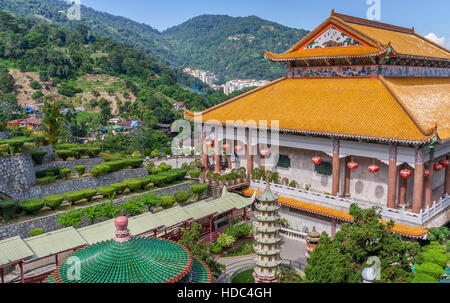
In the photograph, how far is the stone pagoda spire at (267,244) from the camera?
12.6 m

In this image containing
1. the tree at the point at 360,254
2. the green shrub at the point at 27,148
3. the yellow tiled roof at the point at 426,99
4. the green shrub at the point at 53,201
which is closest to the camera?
the tree at the point at 360,254

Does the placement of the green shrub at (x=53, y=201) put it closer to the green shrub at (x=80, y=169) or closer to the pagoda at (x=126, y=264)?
the green shrub at (x=80, y=169)

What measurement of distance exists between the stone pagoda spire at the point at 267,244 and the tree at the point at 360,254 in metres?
1.19

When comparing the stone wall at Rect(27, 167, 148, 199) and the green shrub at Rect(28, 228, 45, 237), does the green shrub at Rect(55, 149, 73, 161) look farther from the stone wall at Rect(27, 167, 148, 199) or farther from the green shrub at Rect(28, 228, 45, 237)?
the green shrub at Rect(28, 228, 45, 237)

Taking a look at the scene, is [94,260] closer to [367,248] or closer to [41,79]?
[367,248]

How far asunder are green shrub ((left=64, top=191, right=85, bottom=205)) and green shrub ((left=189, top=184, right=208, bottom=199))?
5.73 m

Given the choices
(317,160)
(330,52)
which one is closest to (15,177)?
(317,160)

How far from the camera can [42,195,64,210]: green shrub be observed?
18.3 meters

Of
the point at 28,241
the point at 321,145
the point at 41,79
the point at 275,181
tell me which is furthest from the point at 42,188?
the point at 41,79

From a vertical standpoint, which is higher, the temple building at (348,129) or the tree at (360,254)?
the temple building at (348,129)

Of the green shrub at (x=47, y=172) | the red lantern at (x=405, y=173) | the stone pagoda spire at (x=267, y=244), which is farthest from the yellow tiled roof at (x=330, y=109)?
the green shrub at (x=47, y=172)

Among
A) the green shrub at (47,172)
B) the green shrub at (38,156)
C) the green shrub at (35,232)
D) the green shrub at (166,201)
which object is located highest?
the green shrub at (38,156)

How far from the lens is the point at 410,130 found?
623 inches
